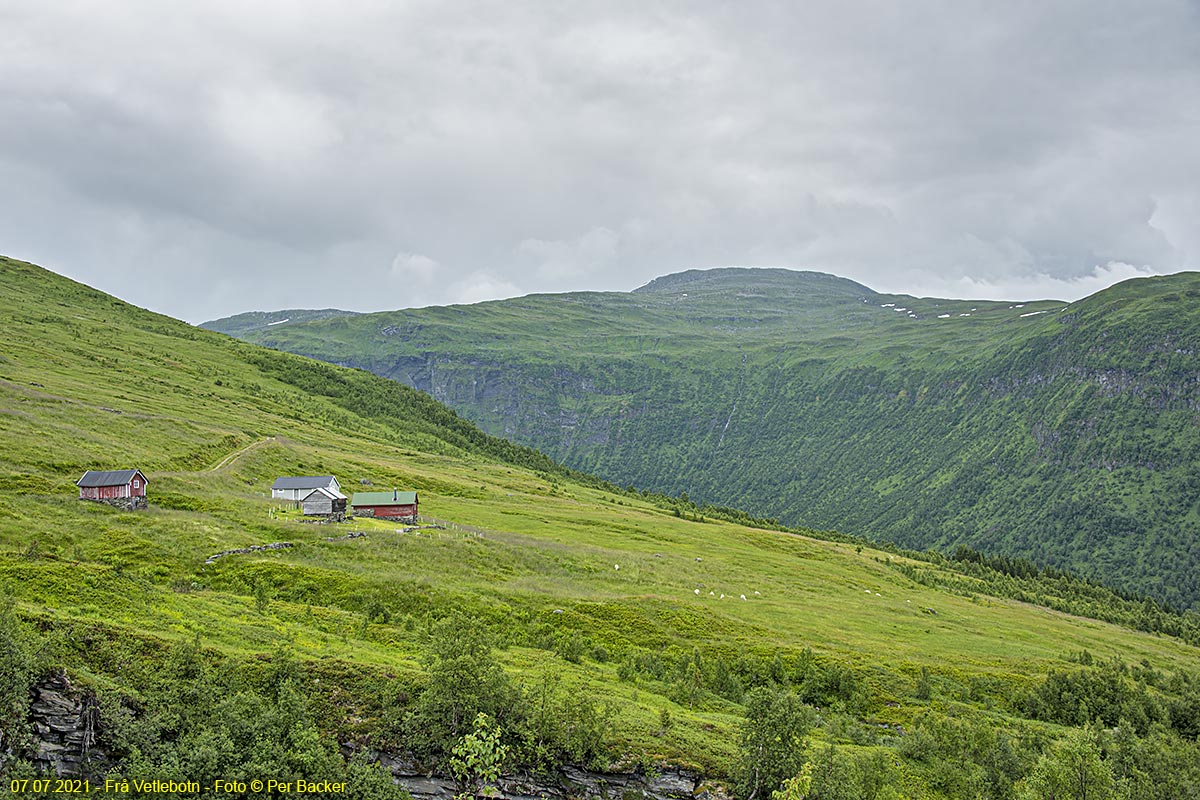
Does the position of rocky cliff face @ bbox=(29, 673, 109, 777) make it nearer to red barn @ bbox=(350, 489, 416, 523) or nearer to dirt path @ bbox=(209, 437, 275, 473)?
red barn @ bbox=(350, 489, 416, 523)

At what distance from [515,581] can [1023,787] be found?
44.0 metres

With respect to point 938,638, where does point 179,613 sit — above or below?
above

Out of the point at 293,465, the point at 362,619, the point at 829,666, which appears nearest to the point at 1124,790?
the point at 829,666

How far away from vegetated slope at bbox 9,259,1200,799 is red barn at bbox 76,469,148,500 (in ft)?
3.95

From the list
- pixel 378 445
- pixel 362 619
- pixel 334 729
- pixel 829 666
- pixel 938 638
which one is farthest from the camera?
pixel 378 445

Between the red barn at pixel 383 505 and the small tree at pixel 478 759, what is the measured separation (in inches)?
2225

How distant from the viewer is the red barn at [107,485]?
6144 centimetres

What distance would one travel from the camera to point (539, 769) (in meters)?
31.9

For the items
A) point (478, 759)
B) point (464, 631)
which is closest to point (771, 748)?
point (478, 759)

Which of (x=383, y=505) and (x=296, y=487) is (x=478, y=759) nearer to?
(x=383, y=505)

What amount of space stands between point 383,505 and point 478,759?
60488 millimetres

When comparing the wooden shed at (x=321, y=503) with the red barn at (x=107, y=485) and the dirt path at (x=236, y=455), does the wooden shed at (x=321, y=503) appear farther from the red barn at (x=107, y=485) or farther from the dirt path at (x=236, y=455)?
the red barn at (x=107, y=485)

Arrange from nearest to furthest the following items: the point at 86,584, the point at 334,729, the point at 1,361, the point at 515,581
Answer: the point at 334,729 < the point at 86,584 < the point at 515,581 < the point at 1,361

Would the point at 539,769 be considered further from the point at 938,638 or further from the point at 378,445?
the point at 378,445
